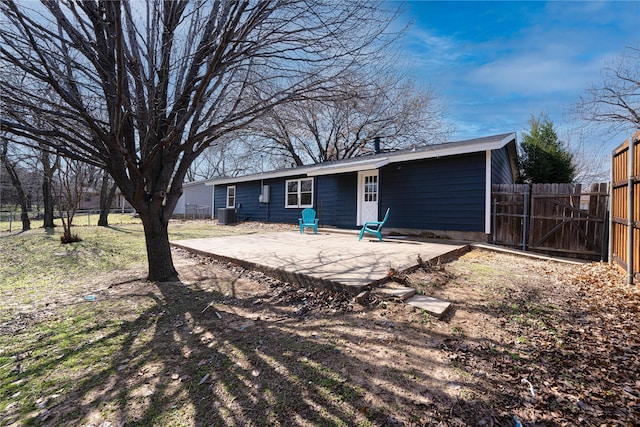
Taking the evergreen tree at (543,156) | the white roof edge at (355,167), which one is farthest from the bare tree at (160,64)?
the evergreen tree at (543,156)

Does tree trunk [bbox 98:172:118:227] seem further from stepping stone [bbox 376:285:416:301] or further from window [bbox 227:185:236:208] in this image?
stepping stone [bbox 376:285:416:301]

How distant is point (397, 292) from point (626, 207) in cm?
396

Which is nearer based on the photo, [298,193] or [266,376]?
[266,376]

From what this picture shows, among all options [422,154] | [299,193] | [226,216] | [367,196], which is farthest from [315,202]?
[226,216]

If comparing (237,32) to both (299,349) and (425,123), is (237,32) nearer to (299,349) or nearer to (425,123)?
(299,349)

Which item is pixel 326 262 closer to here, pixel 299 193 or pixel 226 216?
pixel 299 193

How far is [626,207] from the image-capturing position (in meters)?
4.17

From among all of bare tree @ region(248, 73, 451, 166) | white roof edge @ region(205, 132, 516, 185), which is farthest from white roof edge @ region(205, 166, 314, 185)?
bare tree @ region(248, 73, 451, 166)

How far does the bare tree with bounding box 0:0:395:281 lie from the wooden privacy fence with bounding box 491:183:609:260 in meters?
5.63

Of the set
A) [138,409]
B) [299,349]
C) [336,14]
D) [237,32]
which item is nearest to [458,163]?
[336,14]

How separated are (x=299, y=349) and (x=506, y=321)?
197 centimetres

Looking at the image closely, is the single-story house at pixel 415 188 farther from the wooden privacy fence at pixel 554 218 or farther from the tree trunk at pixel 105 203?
the tree trunk at pixel 105 203

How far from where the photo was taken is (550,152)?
1220 centimetres

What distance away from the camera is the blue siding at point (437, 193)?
303 inches
